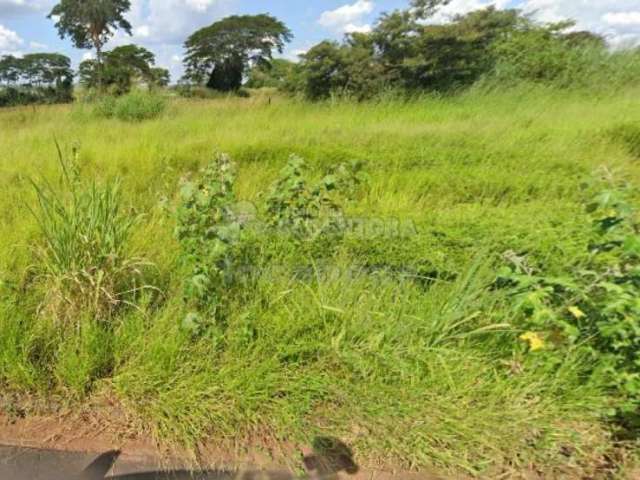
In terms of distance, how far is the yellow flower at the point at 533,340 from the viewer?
5.91ft

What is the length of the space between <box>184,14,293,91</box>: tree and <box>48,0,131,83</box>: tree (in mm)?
3885

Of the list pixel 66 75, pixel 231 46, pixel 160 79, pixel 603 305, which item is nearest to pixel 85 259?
pixel 603 305

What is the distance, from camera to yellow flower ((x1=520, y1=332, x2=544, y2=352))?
1801 mm

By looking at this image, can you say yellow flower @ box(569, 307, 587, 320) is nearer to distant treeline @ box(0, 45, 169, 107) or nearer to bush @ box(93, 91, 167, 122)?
bush @ box(93, 91, 167, 122)

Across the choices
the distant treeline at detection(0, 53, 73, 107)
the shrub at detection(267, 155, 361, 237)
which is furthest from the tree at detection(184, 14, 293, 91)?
the shrub at detection(267, 155, 361, 237)

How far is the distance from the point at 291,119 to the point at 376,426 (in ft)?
19.3

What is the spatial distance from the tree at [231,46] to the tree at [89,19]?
389 cm

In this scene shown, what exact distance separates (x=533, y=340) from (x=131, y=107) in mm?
7878

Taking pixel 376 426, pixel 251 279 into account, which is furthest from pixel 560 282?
pixel 251 279

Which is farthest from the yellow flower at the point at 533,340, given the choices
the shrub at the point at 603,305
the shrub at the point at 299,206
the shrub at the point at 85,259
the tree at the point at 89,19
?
the tree at the point at 89,19

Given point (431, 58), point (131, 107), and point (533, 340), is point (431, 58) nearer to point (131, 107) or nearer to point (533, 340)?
point (131, 107)

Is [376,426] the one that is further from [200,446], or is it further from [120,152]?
[120,152]

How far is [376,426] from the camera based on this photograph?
179 centimetres

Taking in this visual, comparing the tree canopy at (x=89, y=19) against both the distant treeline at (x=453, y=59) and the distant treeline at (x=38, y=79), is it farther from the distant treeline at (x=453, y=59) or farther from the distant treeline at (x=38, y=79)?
the distant treeline at (x=453, y=59)
